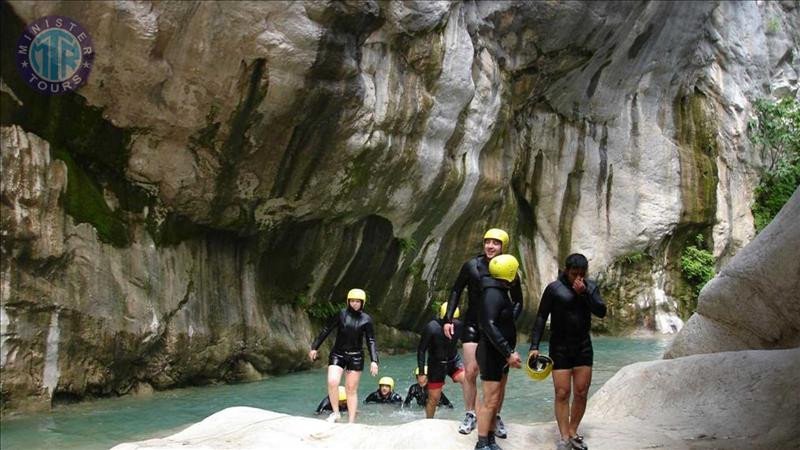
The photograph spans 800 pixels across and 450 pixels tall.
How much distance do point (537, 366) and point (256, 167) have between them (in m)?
8.13

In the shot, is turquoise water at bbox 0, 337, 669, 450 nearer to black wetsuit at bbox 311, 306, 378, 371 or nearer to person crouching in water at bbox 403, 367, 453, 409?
person crouching in water at bbox 403, 367, 453, 409

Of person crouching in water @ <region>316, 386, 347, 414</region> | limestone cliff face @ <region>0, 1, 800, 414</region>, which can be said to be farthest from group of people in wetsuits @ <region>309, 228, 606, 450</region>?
limestone cliff face @ <region>0, 1, 800, 414</region>

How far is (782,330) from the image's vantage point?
8.02m

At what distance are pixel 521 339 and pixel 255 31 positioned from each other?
13.9 metres

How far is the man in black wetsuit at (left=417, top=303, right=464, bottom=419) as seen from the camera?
8711 mm

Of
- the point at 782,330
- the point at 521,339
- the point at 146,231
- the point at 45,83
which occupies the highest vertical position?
the point at 45,83

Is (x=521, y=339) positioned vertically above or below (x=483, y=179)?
below

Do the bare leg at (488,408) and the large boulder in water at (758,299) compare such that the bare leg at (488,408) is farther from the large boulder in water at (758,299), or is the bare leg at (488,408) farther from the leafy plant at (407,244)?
the leafy plant at (407,244)

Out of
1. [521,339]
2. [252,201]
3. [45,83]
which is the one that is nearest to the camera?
[45,83]

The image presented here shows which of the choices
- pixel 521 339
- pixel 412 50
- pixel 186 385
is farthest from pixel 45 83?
pixel 521 339

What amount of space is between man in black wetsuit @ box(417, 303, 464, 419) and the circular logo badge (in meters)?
6.54

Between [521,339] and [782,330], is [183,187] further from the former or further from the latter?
[521,339]

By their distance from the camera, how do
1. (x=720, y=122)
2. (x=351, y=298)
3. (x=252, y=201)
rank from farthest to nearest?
1. (x=720, y=122)
2. (x=252, y=201)
3. (x=351, y=298)

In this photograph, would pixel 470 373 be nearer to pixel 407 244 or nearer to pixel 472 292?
pixel 472 292
